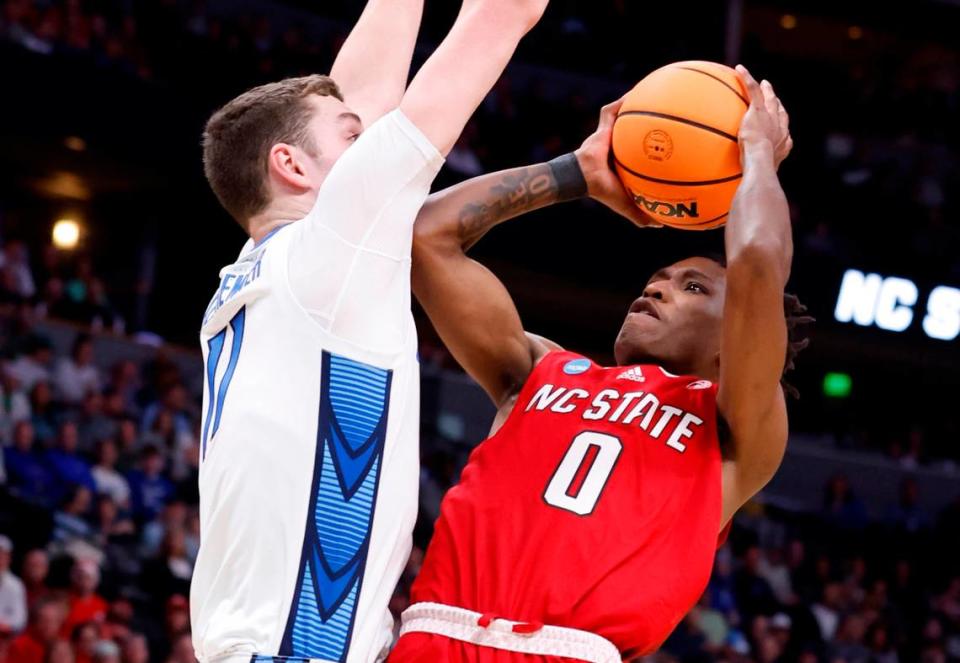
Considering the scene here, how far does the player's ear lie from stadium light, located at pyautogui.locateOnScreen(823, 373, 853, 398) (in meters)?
17.8

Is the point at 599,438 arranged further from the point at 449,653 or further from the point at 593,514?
the point at 449,653

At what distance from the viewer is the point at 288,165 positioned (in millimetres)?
3088

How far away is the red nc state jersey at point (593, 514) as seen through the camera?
128 inches

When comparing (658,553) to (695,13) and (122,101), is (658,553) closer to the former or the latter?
(122,101)

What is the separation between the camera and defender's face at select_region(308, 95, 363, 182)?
10.2 ft

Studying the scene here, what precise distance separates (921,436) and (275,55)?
977 cm

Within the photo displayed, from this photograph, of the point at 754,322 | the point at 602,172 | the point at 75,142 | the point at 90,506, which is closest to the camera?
the point at 754,322

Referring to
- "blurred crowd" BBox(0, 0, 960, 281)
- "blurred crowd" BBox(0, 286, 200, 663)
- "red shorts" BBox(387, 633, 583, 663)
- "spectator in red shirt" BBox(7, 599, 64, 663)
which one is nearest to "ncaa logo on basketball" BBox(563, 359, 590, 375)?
"red shorts" BBox(387, 633, 583, 663)

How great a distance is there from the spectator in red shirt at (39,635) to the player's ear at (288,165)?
19.7 ft

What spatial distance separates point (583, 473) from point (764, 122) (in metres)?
0.99

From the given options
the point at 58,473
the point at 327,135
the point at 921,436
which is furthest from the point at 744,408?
the point at 921,436

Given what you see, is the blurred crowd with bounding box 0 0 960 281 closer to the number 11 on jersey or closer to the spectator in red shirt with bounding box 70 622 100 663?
the spectator in red shirt with bounding box 70 622 100 663

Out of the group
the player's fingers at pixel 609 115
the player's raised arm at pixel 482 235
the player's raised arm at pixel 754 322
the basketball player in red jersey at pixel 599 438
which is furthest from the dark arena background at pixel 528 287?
the player's raised arm at pixel 754 322

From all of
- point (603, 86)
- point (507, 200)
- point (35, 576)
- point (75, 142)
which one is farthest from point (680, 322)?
point (603, 86)
